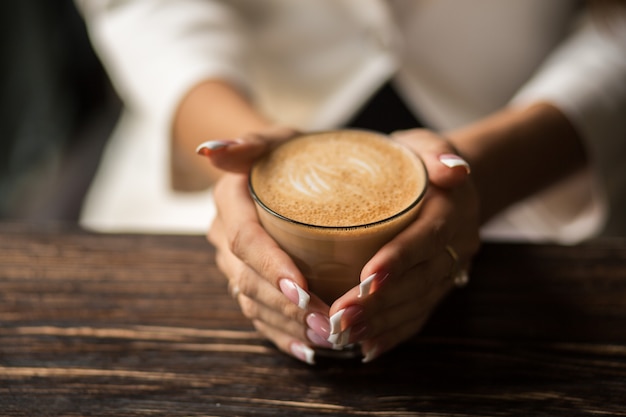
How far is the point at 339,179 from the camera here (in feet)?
2.29

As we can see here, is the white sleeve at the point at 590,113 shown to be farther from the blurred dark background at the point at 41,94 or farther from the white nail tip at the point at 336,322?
the blurred dark background at the point at 41,94

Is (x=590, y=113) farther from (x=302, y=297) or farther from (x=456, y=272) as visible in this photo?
(x=302, y=297)

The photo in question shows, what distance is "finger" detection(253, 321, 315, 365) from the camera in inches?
27.2

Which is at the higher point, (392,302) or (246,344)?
(392,302)

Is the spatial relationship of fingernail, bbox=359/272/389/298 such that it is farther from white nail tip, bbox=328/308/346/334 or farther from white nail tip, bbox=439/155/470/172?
white nail tip, bbox=439/155/470/172

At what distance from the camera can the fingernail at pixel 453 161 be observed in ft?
2.28

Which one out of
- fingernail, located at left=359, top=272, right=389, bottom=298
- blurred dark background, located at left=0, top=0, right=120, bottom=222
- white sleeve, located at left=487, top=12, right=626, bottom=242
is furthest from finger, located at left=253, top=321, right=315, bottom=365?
blurred dark background, located at left=0, top=0, right=120, bottom=222

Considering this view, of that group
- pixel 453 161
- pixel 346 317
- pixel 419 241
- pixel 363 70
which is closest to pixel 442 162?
pixel 453 161

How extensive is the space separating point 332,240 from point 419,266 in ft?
0.41

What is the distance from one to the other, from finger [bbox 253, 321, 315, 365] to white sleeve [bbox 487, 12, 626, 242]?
72cm

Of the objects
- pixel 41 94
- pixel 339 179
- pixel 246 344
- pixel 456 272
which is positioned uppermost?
pixel 339 179

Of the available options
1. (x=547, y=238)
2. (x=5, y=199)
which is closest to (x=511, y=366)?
(x=547, y=238)

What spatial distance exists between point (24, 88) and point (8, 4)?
1.00 ft

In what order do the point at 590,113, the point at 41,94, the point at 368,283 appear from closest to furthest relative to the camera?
the point at 368,283
the point at 590,113
the point at 41,94
